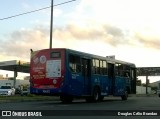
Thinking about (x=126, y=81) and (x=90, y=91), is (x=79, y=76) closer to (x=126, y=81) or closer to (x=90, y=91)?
(x=90, y=91)

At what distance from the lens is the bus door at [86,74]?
29.5m

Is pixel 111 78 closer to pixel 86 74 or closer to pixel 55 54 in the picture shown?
pixel 86 74

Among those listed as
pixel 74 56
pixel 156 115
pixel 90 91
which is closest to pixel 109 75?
pixel 90 91

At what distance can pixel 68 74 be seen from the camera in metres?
27.5

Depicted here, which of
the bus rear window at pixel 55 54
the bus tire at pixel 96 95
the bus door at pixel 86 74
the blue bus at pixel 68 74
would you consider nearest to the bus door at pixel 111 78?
the blue bus at pixel 68 74

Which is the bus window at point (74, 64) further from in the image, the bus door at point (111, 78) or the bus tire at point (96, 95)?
the bus door at point (111, 78)

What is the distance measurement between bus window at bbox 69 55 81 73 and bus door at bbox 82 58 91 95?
0.74 meters

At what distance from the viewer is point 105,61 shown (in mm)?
32531

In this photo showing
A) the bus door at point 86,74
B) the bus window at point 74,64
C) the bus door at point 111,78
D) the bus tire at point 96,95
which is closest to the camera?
the bus window at point 74,64

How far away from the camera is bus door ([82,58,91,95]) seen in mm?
29531

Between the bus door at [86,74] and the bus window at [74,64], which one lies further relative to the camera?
the bus door at [86,74]

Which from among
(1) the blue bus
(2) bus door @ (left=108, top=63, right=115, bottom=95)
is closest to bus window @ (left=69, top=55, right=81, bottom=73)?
(1) the blue bus

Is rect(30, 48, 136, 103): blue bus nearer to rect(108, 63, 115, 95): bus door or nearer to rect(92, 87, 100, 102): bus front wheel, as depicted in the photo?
rect(92, 87, 100, 102): bus front wheel

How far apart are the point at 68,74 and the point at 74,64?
1.01 metres
